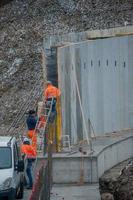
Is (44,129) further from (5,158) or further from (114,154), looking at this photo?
(114,154)

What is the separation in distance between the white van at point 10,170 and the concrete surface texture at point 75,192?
109 centimetres

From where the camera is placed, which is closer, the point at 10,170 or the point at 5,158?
the point at 10,170

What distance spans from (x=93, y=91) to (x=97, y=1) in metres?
15.5

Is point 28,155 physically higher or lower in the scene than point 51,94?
lower

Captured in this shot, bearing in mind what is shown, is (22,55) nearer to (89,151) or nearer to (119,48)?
(119,48)

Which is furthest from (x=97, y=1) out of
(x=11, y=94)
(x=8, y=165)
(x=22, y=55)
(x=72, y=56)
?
(x=8, y=165)

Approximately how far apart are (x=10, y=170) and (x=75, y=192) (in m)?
2.98

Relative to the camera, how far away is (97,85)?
31219mm

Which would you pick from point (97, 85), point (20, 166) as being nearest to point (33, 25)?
point (97, 85)

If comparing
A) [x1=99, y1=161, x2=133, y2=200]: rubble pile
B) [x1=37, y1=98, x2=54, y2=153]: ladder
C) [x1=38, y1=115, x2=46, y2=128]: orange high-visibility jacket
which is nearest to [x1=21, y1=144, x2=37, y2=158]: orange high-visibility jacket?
[x1=37, y1=98, x2=54, y2=153]: ladder

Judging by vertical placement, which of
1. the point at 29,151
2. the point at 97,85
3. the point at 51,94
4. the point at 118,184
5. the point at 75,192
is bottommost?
the point at 118,184

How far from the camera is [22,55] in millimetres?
40469

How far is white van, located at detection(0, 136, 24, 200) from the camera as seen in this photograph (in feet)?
60.9

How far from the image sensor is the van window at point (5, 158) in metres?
19.3
